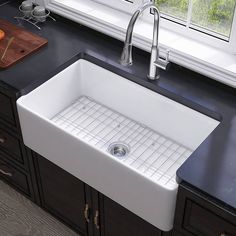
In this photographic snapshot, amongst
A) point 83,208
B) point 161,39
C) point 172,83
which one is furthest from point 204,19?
point 83,208

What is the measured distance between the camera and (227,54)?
2.00 m

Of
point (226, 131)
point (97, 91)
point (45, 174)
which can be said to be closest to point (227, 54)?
point (226, 131)

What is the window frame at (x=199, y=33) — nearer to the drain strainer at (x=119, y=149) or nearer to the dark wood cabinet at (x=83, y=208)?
the drain strainer at (x=119, y=149)

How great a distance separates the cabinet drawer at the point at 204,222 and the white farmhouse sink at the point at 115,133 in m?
0.06

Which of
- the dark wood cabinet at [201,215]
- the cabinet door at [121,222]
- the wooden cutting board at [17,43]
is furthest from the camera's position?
the wooden cutting board at [17,43]

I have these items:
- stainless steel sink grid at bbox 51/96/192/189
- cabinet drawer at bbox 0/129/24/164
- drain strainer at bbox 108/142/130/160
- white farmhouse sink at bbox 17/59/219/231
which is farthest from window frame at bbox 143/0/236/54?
cabinet drawer at bbox 0/129/24/164

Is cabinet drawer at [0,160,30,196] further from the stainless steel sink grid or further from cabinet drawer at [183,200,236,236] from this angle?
cabinet drawer at [183,200,236,236]

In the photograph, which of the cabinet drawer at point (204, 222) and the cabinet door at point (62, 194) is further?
the cabinet door at point (62, 194)

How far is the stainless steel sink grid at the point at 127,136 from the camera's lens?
189cm

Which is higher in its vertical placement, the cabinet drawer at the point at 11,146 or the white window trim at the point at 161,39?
the white window trim at the point at 161,39

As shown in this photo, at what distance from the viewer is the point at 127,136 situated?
80.7 inches

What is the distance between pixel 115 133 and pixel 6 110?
483 millimetres

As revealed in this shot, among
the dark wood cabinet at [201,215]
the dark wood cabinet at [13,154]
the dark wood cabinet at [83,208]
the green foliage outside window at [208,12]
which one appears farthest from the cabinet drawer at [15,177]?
the green foliage outside window at [208,12]

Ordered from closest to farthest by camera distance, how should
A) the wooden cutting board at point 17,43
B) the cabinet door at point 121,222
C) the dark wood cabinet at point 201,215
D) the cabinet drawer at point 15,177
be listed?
the dark wood cabinet at point 201,215 < the cabinet door at point 121,222 < the wooden cutting board at point 17,43 < the cabinet drawer at point 15,177
